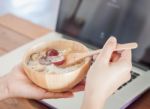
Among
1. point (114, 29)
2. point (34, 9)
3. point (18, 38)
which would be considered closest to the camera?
point (114, 29)

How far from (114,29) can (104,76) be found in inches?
14.6

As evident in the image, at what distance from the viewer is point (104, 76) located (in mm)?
663

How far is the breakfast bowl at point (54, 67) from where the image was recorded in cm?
70

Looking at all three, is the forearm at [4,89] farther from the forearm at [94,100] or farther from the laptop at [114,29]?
the forearm at [94,100]

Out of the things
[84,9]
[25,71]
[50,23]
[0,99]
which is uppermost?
[84,9]

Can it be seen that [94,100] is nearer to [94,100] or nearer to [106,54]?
[94,100]

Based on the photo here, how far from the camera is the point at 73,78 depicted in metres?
0.71

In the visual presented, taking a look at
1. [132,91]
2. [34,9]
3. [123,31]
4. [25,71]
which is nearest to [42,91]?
[25,71]

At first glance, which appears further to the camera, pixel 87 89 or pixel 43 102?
pixel 43 102

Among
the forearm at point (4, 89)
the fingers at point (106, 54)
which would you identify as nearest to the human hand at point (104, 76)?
the fingers at point (106, 54)

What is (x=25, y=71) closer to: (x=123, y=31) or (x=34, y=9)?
(x=123, y=31)

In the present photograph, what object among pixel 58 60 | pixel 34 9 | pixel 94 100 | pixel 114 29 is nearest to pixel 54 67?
pixel 58 60

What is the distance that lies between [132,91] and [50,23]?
1588mm

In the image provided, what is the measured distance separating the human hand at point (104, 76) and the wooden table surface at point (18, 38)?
7.9 inches
